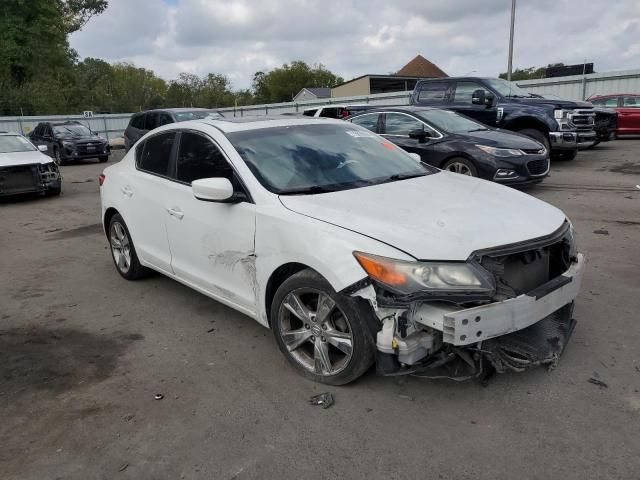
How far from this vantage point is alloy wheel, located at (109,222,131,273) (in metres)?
5.48

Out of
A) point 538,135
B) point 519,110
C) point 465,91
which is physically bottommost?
point 538,135

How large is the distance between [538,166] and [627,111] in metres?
10.6

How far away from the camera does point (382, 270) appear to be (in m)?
2.88

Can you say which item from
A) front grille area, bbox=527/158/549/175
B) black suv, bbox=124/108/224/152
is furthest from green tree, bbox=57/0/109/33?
front grille area, bbox=527/158/549/175

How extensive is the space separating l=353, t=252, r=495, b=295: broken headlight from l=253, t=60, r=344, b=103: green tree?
82.0m

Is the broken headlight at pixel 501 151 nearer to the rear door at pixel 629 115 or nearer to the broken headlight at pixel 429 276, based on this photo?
the broken headlight at pixel 429 276

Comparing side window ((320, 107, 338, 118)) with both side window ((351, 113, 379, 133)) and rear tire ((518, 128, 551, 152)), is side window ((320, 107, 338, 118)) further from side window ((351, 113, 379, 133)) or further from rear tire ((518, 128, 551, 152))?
rear tire ((518, 128, 551, 152))

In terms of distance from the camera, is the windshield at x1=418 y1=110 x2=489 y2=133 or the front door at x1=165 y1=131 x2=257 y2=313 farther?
the windshield at x1=418 y1=110 x2=489 y2=133

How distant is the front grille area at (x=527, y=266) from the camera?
2965 mm

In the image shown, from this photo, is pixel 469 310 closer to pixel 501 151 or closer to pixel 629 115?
pixel 501 151

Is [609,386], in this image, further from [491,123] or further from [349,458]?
[491,123]

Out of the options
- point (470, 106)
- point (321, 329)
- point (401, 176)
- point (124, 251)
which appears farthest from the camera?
point (470, 106)

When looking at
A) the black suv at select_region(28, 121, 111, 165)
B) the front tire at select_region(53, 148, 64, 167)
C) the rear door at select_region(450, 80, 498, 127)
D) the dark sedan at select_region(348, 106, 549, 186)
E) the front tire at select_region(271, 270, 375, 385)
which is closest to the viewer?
the front tire at select_region(271, 270, 375, 385)

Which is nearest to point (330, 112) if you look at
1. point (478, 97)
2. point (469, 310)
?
point (478, 97)
